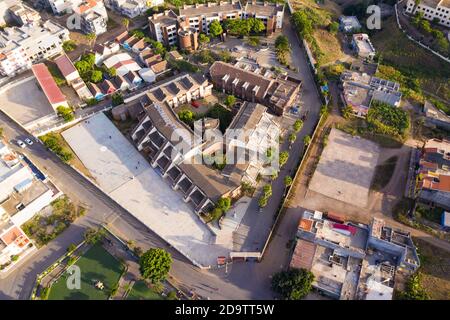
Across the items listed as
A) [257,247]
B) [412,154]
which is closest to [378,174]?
[412,154]

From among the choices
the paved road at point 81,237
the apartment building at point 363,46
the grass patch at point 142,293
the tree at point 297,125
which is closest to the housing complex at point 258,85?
the tree at point 297,125

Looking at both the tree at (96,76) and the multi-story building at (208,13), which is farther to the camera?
the multi-story building at (208,13)

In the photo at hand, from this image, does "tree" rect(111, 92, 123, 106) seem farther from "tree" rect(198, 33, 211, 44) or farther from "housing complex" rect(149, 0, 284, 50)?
"tree" rect(198, 33, 211, 44)

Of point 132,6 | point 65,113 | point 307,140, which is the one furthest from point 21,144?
point 307,140

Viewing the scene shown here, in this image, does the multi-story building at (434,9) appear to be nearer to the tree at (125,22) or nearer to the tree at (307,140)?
the tree at (307,140)

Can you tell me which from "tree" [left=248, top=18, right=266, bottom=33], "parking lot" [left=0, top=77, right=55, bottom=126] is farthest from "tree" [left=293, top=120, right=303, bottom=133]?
"parking lot" [left=0, top=77, right=55, bottom=126]

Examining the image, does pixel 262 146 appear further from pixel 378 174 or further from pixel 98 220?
pixel 98 220
